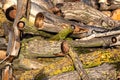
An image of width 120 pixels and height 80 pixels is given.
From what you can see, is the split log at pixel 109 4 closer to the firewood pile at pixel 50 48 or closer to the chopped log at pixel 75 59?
the firewood pile at pixel 50 48

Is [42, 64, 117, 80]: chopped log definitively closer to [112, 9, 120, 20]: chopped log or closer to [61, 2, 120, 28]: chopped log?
[61, 2, 120, 28]: chopped log

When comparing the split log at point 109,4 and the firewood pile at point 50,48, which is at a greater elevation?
the split log at point 109,4

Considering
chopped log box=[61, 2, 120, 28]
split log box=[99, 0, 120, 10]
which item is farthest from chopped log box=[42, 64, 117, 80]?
split log box=[99, 0, 120, 10]

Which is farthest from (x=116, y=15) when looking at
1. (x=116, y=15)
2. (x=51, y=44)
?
(x=51, y=44)

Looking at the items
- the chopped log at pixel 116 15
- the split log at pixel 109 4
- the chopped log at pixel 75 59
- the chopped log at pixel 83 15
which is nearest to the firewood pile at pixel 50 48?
the chopped log at pixel 75 59

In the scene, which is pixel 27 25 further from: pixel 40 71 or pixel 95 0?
pixel 95 0

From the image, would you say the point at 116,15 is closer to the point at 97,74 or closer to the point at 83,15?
the point at 83,15
